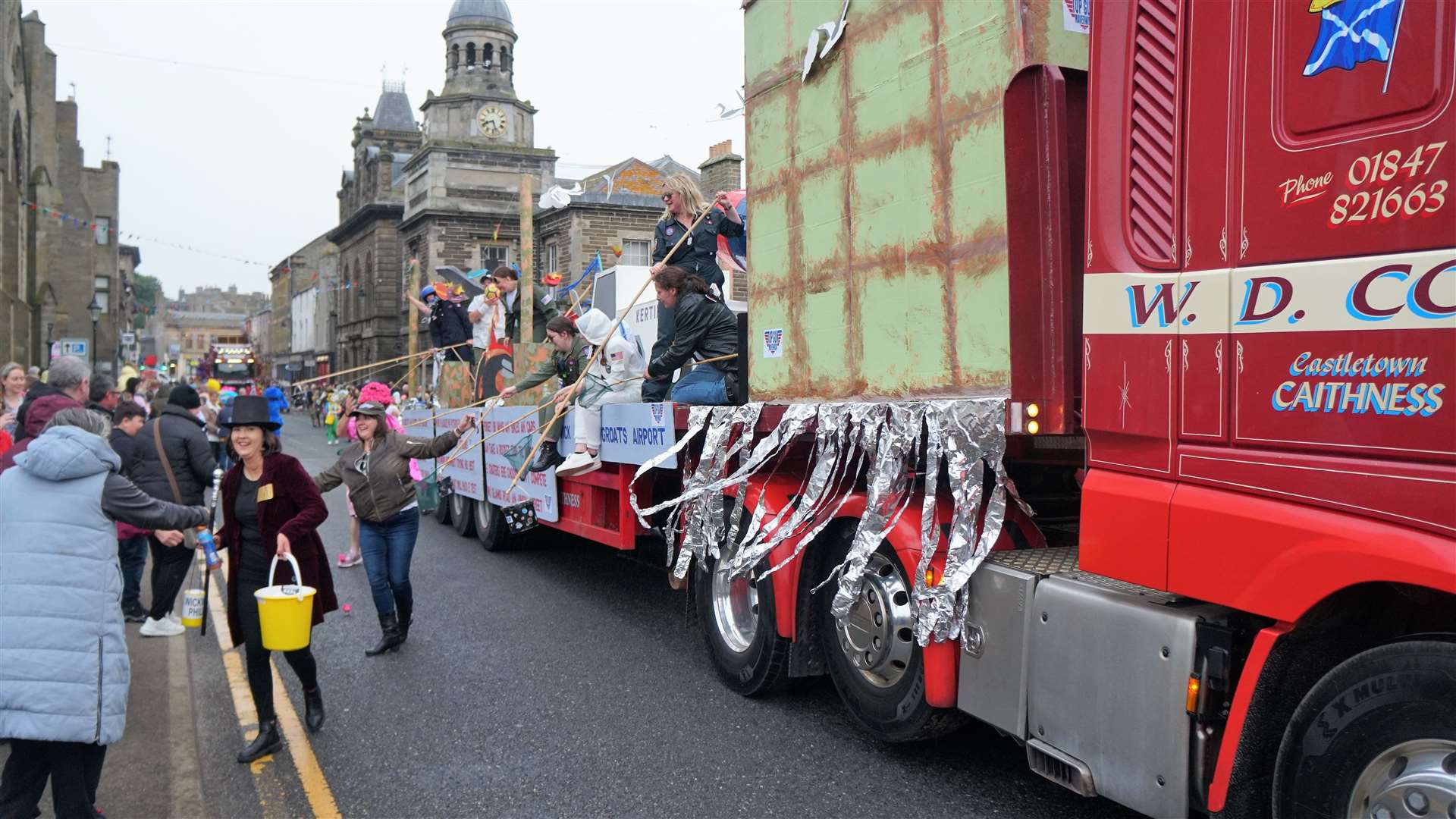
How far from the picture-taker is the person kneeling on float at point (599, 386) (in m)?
7.11

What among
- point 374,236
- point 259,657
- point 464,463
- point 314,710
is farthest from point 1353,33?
point 374,236

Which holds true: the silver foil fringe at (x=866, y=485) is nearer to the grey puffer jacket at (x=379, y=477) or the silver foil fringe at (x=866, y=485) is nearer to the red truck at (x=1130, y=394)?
the red truck at (x=1130, y=394)

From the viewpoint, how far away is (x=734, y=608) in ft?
18.8

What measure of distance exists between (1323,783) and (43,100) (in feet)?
155

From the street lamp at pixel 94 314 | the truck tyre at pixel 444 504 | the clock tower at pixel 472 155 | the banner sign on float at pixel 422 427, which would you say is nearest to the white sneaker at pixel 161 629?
the banner sign on float at pixel 422 427

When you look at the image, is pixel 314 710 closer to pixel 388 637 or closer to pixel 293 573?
pixel 293 573

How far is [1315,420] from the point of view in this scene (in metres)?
2.64

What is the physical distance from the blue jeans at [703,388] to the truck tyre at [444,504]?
6.33m

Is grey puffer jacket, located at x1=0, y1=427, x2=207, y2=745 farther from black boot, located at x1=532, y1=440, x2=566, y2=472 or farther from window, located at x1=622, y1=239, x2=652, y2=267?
window, located at x1=622, y1=239, x2=652, y2=267

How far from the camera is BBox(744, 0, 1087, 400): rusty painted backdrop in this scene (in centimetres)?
381

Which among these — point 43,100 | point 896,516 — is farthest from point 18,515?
point 43,100

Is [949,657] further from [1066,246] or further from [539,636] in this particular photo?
[539,636]

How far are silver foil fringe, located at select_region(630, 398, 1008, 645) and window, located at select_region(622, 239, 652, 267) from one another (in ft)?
91.7

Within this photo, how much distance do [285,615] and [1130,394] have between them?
3904 millimetres
